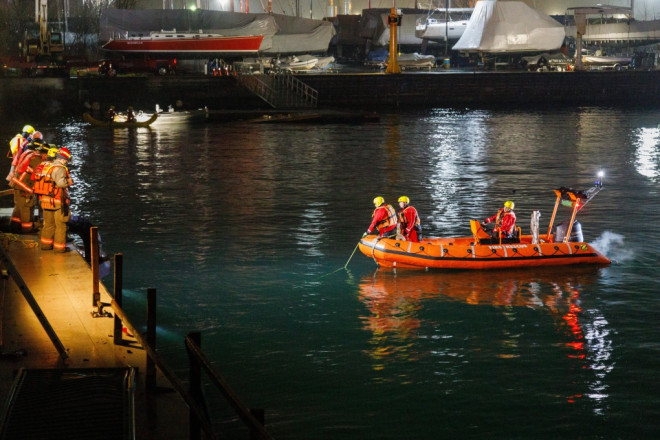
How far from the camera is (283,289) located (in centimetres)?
1936

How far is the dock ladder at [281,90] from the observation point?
65125 millimetres

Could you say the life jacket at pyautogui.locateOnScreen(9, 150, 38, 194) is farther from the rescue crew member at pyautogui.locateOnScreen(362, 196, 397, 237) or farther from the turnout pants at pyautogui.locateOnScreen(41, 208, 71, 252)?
the rescue crew member at pyautogui.locateOnScreen(362, 196, 397, 237)

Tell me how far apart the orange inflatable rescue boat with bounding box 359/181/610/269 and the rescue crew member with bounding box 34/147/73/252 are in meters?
6.87

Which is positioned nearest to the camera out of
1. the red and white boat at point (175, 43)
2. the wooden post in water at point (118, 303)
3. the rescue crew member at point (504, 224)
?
the wooden post in water at point (118, 303)

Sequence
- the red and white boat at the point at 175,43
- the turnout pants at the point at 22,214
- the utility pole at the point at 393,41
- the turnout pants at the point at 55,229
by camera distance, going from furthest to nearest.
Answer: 1. the red and white boat at the point at 175,43
2. the utility pole at the point at 393,41
3. the turnout pants at the point at 22,214
4. the turnout pants at the point at 55,229

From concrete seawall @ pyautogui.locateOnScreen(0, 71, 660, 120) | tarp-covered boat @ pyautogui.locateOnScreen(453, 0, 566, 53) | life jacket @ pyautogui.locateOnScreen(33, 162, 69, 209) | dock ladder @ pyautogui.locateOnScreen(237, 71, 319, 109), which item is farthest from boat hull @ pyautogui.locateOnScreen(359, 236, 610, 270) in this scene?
tarp-covered boat @ pyautogui.locateOnScreen(453, 0, 566, 53)

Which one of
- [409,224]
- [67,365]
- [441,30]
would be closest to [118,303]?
[67,365]

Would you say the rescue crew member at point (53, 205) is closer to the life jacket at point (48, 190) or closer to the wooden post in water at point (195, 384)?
the life jacket at point (48, 190)

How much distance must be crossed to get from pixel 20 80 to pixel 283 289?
156 ft

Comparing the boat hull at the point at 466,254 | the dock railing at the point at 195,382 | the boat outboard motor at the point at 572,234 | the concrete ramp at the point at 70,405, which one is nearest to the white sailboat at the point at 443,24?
the boat outboard motor at the point at 572,234

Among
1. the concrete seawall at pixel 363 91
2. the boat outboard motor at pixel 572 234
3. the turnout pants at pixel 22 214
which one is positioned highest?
the concrete seawall at pixel 363 91

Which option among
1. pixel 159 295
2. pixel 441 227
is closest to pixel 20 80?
pixel 441 227

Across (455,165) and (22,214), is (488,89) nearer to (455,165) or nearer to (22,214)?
(455,165)

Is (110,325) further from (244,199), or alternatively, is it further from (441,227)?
(244,199)
